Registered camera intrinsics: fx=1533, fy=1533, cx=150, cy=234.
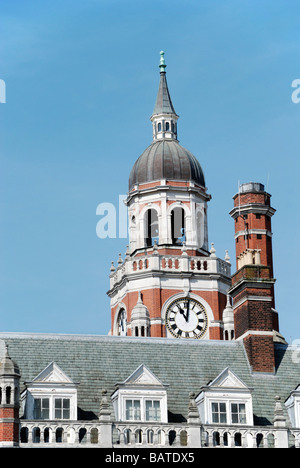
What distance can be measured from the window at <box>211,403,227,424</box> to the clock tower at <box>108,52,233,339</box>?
90.8 ft

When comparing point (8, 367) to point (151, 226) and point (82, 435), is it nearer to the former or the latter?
point (82, 435)

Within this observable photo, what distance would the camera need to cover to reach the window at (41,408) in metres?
55.6

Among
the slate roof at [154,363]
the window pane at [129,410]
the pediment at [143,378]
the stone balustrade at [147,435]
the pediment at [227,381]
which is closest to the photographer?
the stone balustrade at [147,435]

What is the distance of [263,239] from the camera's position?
71938 mm

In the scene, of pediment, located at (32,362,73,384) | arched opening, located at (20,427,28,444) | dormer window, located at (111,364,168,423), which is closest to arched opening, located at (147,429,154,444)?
dormer window, located at (111,364,168,423)

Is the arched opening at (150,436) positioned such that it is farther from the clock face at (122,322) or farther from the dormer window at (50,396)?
the clock face at (122,322)

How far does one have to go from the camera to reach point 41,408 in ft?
183

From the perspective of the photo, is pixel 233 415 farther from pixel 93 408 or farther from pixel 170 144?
pixel 170 144

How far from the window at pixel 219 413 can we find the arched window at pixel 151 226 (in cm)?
3638

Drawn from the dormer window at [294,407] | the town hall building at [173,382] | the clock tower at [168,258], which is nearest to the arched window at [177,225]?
the clock tower at [168,258]

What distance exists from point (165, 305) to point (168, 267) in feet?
7.91

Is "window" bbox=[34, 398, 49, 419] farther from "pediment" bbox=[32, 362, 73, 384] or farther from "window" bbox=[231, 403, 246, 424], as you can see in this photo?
"window" bbox=[231, 403, 246, 424]

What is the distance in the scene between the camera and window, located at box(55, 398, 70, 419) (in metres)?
55.8
